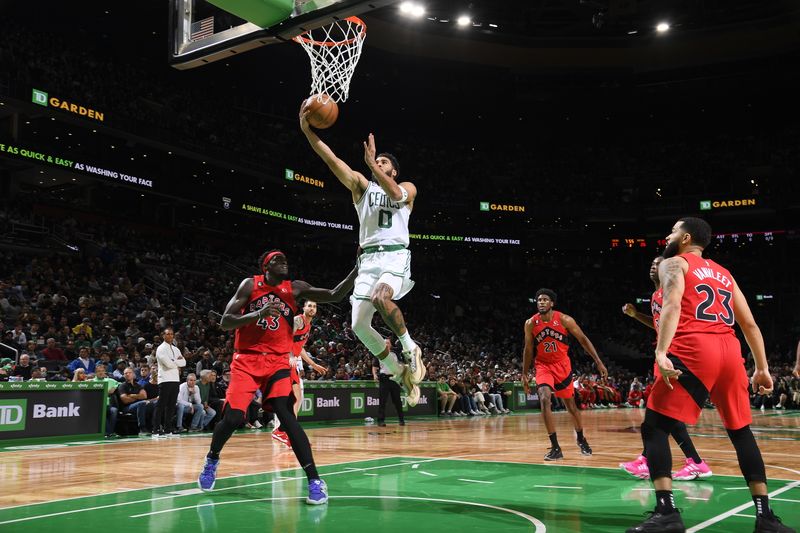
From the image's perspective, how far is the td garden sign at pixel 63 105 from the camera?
23562mm

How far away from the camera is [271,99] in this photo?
35625 millimetres

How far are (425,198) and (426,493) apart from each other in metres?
32.4

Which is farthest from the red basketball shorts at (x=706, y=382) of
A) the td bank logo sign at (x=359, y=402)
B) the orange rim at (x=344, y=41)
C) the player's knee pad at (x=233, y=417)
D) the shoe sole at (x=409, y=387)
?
the td bank logo sign at (x=359, y=402)

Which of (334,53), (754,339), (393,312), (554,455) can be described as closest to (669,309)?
(754,339)

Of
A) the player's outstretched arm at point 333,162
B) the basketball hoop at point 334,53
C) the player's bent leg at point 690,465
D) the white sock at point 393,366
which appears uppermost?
the basketball hoop at point 334,53

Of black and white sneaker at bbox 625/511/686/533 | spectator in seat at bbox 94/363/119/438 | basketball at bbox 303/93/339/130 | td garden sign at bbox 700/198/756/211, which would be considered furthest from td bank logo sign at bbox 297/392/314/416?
td garden sign at bbox 700/198/756/211

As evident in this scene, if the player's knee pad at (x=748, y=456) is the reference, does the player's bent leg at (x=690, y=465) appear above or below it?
below

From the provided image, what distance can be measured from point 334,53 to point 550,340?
4.74 meters

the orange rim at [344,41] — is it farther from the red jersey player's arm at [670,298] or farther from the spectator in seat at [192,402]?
the spectator in seat at [192,402]

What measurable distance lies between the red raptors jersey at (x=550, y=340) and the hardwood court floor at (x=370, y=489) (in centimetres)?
138

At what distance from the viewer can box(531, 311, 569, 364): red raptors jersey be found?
9664mm

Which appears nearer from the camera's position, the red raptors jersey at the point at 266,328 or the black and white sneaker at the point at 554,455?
the red raptors jersey at the point at 266,328

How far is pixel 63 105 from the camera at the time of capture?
79.5 feet

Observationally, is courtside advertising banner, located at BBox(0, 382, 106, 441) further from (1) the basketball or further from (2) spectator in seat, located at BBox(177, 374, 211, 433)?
(1) the basketball
